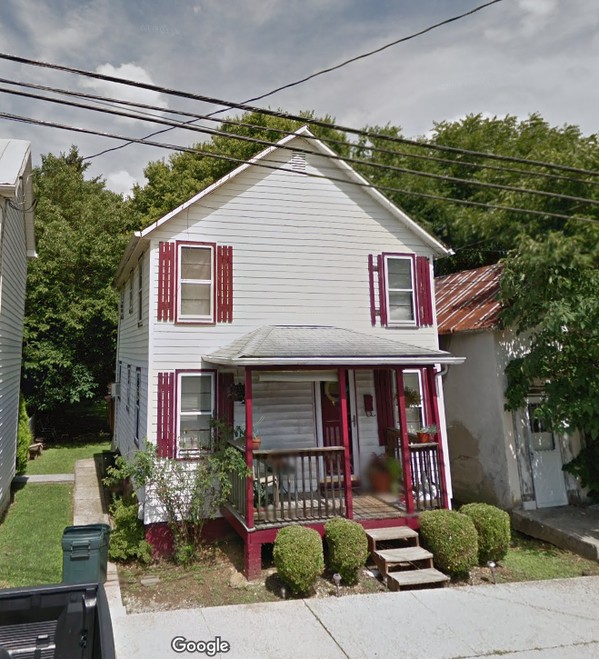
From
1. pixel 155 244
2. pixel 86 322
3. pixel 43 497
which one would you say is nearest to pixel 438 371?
pixel 155 244

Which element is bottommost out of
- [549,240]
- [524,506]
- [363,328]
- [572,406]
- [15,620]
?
[524,506]

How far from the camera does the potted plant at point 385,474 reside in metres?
9.28

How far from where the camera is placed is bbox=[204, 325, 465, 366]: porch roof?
7785mm

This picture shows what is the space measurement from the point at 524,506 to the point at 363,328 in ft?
17.0

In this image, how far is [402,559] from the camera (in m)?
7.35

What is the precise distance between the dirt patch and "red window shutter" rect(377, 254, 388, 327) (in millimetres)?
5271

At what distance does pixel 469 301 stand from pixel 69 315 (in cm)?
1480

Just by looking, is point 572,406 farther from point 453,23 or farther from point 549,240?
point 453,23

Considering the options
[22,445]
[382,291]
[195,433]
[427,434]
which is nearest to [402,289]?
[382,291]

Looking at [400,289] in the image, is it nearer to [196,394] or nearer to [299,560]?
[196,394]

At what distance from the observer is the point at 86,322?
1877cm

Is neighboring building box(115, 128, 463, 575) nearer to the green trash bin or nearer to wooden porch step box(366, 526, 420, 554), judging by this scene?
wooden porch step box(366, 526, 420, 554)

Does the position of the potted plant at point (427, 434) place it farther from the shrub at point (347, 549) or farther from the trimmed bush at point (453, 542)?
the shrub at point (347, 549)

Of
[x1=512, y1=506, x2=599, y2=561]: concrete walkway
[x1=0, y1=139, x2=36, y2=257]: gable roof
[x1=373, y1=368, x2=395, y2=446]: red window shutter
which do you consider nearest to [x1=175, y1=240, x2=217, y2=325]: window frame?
[x1=0, y1=139, x2=36, y2=257]: gable roof
